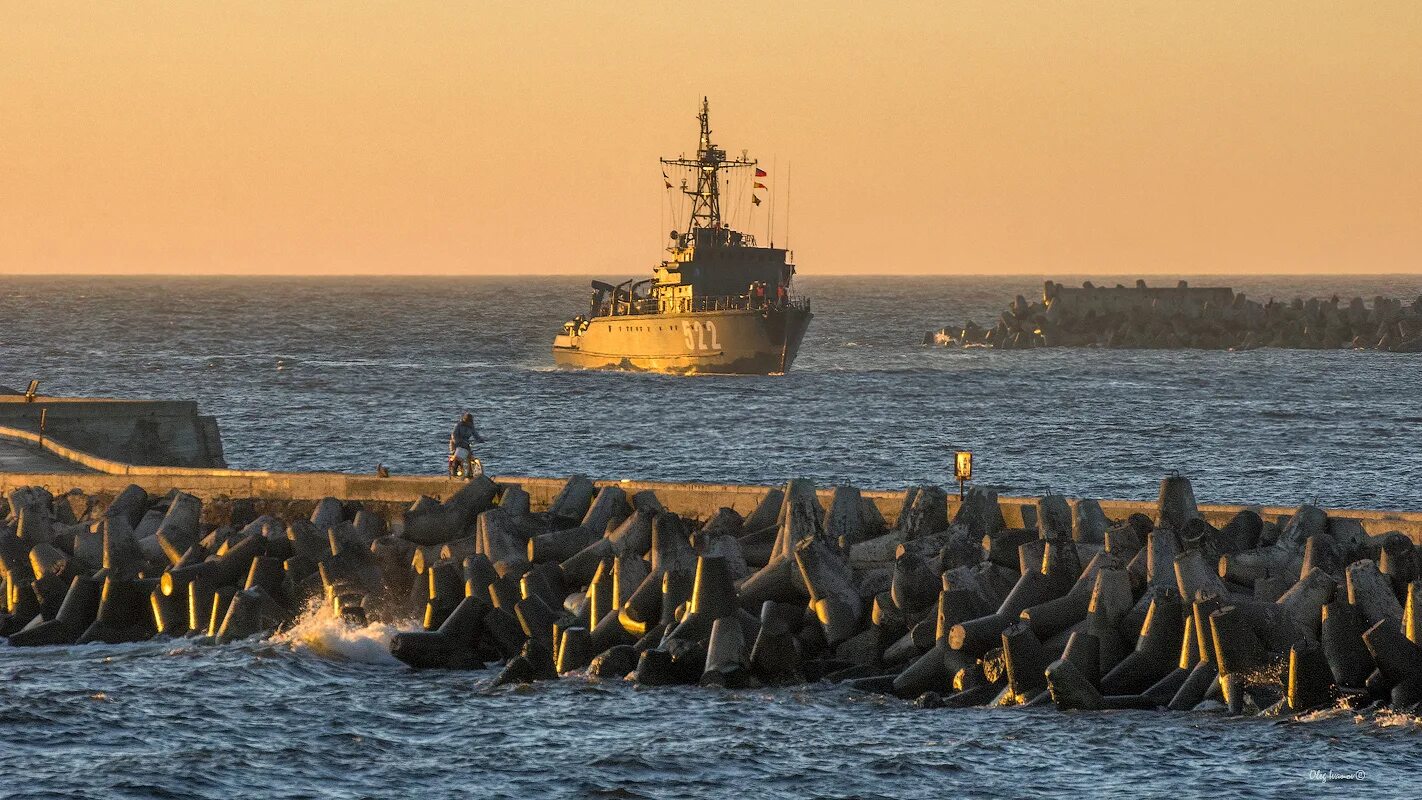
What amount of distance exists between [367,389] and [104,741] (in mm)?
58217

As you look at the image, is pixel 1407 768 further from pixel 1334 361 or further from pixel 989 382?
pixel 1334 361

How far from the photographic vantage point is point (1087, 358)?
105500 millimetres

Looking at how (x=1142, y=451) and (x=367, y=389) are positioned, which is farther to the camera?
(x=367, y=389)

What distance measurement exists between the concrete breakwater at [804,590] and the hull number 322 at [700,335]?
6274cm

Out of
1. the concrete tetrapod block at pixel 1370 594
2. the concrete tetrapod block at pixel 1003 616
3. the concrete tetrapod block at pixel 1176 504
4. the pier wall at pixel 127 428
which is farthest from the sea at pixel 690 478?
the pier wall at pixel 127 428

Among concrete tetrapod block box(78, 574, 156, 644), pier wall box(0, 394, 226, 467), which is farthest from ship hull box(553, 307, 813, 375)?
concrete tetrapod block box(78, 574, 156, 644)

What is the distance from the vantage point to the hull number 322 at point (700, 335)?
89062mm

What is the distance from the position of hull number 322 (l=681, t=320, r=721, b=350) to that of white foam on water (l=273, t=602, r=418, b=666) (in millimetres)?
66229

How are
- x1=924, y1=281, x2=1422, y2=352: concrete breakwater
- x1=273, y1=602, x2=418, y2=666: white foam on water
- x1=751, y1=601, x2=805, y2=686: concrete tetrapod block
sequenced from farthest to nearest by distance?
x1=924, y1=281, x2=1422, y2=352: concrete breakwater → x1=273, y1=602, x2=418, y2=666: white foam on water → x1=751, y1=601, x2=805, y2=686: concrete tetrapod block

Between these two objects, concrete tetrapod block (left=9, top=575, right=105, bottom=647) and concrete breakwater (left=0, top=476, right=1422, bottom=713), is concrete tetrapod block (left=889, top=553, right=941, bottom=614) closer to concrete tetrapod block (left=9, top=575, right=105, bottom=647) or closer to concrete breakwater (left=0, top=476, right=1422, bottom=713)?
concrete breakwater (left=0, top=476, right=1422, bottom=713)

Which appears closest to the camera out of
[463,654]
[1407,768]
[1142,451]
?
[1407,768]

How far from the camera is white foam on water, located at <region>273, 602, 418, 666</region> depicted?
877 inches

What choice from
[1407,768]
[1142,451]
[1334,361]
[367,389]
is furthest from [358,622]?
[1334,361]

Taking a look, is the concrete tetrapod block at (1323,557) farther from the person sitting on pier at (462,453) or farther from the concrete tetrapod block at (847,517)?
the person sitting on pier at (462,453)
